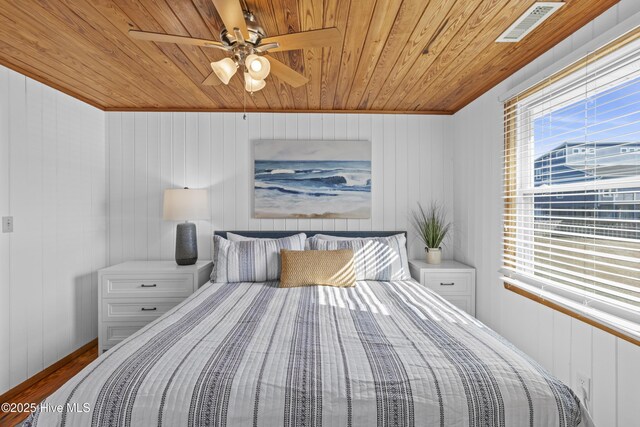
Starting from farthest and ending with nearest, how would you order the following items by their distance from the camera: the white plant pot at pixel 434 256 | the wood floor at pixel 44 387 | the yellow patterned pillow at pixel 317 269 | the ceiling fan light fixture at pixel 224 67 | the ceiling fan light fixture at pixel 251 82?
the white plant pot at pixel 434 256 < the yellow patterned pillow at pixel 317 269 < the wood floor at pixel 44 387 < the ceiling fan light fixture at pixel 251 82 < the ceiling fan light fixture at pixel 224 67

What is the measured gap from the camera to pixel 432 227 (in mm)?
3266

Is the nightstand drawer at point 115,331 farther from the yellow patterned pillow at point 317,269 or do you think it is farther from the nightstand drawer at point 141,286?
the yellow patterned pillow at point 317,269

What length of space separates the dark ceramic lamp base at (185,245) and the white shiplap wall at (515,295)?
2578mm

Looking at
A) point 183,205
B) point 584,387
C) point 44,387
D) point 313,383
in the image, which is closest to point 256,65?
point 313,383

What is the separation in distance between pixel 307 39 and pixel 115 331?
2851 millimetres

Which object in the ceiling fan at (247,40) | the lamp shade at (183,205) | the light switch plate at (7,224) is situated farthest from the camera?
the lamp shade at (183,205)

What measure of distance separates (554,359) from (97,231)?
3.83 metres

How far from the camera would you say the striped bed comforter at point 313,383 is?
113cm

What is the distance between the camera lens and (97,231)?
3.23m

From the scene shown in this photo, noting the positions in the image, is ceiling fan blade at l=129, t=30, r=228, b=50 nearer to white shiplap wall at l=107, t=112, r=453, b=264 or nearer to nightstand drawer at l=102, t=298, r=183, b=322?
white shiplap wall at l=107, t=112, r=453, b=264

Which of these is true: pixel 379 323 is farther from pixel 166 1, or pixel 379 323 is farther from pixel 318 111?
pixel 318 111

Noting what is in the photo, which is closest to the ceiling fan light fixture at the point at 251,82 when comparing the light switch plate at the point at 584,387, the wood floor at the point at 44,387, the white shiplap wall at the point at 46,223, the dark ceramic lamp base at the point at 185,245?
the dark ceramic lamp base at the point at 185,245

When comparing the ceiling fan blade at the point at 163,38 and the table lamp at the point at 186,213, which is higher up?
the ceiling fan blade at the point at 163,38

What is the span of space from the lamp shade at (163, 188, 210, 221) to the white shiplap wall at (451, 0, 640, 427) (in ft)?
8.17
